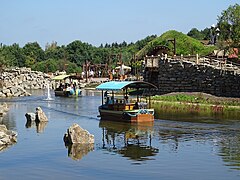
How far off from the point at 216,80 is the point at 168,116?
12.7 m

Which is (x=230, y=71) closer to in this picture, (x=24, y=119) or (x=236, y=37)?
(x=236, y=37)

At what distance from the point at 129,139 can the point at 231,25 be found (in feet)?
113

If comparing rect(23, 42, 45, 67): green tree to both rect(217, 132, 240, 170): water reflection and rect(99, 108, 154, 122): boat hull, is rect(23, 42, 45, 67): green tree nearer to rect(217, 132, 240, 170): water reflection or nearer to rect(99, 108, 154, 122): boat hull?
rect(99, 108, 154, 122): boat hull

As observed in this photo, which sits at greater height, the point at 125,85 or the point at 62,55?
the point at 62,55

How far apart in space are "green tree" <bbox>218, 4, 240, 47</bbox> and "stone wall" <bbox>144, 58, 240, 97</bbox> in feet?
26.7

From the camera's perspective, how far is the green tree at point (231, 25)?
177 ft

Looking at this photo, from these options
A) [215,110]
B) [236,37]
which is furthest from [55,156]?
[236,37]

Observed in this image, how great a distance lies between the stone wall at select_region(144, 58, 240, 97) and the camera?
45.2 m

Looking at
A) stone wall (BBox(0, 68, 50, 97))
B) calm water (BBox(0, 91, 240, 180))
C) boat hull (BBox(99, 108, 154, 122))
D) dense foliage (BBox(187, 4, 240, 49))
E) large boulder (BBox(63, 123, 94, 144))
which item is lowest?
calm water (BBox(0, 91, 240, 180))

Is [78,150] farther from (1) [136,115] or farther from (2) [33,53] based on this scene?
(2) [33,53]

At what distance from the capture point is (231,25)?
55.7m

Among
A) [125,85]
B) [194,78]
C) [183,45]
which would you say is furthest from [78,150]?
[183,45]

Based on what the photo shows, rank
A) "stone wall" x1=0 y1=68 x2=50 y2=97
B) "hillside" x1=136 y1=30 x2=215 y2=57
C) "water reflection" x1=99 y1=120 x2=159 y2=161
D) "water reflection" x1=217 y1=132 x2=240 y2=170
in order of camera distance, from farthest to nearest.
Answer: "stone wall" x1=0 y1=68 x2=50 y2=97 → "hillside" x1=136 y1=30 x2=215 y2=57 → "water reflection" x1=99 y1=120 x2=159 y2=161 → "water reflection" x1=217 y1=132 x2=240 y2=170

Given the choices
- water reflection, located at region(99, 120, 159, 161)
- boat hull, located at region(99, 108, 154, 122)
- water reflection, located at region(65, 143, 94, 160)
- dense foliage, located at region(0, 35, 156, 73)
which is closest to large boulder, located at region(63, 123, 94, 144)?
water reflection, located at region(65, 143, 94, 160)
